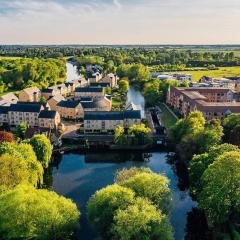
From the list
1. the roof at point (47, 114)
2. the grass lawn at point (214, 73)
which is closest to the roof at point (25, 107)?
the roof at point (47, 114)

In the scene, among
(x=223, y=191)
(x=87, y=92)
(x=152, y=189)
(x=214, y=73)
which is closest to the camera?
(x=223, y=191)

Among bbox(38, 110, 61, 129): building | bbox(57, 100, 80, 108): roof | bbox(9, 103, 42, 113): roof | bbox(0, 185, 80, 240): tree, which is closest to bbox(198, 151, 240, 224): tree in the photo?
bbox(0, 185, 80, 240): tree

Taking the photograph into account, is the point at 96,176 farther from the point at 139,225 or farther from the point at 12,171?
the point at 139,225

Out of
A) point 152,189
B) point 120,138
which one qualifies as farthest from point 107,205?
point 120,138

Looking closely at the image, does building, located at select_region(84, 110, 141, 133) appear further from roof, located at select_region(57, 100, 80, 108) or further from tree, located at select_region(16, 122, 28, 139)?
tree, located at select_region(16, 122, 28, 139)

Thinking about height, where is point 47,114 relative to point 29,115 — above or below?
above

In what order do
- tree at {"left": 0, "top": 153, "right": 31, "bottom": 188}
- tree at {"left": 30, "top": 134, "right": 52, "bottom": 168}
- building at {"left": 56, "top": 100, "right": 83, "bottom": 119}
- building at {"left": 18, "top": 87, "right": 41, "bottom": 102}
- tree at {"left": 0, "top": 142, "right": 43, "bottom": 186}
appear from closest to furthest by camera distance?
tree at {"left": 0, "top": 153, "right": 31, "bottom": 188}, tree at {"left": 0, "top": 142, "right": 43, "bottom": 186}, tree at {"left": 30, "top": 134, "right": 52, "bottom": 168}, building at {"left": 56, "top": 100, "right": 83, "bottom": 119}, building at {"left": 18, "top": 87, "right": 41, "bottom": 102}

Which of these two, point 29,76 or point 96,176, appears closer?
point 96,176

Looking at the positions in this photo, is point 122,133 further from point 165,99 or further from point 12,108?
point 165,99
